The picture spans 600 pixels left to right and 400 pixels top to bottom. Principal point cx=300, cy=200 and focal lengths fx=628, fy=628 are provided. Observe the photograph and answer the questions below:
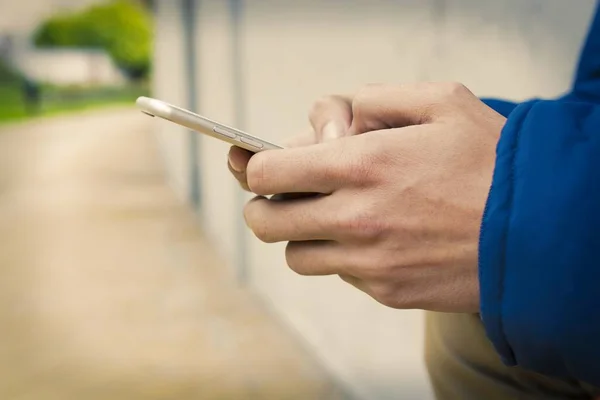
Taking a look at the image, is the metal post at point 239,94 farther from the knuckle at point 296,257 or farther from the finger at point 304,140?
the knuckle at point 296,257

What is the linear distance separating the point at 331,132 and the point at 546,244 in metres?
0.23

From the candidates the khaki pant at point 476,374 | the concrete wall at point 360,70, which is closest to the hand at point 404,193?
the khaki pant at point 476,374

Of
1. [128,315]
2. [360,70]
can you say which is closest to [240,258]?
[128,315]

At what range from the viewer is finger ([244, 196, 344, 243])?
47 cm

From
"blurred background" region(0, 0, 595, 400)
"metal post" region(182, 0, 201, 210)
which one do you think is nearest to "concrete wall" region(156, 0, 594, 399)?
"blurred background" region(0, 0, 595, 400)

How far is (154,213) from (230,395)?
225cm

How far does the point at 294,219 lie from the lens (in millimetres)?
487

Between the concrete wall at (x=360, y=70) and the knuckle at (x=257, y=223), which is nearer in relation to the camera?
the knuckle at (x=257, y=223)

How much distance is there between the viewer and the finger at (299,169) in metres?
0.47

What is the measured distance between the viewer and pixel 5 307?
2.07 m

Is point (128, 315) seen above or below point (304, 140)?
below

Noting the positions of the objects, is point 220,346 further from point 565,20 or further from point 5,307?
point 565,20

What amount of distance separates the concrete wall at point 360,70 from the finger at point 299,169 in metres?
0.46

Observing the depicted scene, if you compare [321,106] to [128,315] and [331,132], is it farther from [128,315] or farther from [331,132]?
[128,315]
